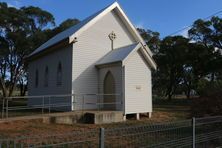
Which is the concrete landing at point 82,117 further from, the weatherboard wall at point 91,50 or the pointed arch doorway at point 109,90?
the weatherboard wall at point 91,50

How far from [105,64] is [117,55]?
994 millimetres

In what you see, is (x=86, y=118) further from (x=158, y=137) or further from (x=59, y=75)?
(x=158, y=137)

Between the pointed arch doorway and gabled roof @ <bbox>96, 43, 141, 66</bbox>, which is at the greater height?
gabled roof @ <bbox>96, 43, 141, 66</bbox>

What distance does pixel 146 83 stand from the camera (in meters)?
19.7

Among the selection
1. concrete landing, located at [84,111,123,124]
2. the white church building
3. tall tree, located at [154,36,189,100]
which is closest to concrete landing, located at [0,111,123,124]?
concrete landing, located at [84,111,123,124]

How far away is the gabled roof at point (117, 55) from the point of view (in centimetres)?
1874

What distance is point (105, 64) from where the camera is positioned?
2009 cm

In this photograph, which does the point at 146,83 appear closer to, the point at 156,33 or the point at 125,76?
the point at 125,76

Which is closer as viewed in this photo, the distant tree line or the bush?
the bush

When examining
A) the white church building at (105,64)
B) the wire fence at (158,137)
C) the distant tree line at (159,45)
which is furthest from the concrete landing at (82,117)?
the distant tree line at (159,45)

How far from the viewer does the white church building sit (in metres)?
18.9

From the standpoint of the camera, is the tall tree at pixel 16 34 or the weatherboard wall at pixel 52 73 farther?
the tall tree at pixel 16 34

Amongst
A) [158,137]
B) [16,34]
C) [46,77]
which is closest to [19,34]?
[16,34]

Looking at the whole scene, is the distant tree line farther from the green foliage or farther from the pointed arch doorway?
the pointed arch doorway
